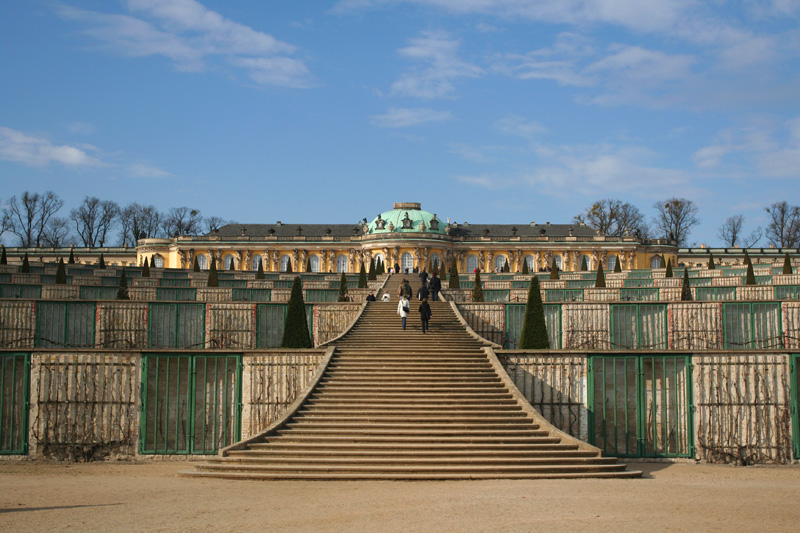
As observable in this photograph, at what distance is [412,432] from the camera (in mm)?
15930

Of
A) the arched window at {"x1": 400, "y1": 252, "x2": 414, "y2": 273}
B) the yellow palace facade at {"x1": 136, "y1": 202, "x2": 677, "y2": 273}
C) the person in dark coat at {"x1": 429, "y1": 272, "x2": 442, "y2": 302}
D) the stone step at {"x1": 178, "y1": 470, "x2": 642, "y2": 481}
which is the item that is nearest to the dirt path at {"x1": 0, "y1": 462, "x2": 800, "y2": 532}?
the stone step at {"x1": 178, "y1": 470, "x2": 642, "y2": 481}

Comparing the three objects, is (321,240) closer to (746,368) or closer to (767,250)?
(767,250)

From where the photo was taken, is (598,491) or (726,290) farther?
(726,290)

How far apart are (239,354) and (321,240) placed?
236 feet

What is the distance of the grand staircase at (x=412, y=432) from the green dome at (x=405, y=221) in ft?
219

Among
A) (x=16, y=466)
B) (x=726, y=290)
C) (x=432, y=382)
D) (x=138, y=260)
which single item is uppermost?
(x=138, y=260)

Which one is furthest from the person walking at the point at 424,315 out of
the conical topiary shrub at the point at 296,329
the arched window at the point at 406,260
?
the arched window at the point at 406,260

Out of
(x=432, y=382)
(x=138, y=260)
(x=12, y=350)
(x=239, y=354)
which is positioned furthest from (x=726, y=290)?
(x=138, y=260)

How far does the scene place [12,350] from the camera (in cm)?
1786

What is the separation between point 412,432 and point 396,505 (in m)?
4.09

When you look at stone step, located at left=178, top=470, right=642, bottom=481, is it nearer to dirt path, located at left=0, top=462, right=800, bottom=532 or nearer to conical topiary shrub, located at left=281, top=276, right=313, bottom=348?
dirt path, located at left=0, top=462, right=800, bottom=532

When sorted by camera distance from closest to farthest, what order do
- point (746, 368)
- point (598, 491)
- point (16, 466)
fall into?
point (598, 491) → point (16, 466) → point (746, 368)

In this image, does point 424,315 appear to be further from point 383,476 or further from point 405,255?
point 405,255

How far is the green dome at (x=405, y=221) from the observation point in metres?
87.5
